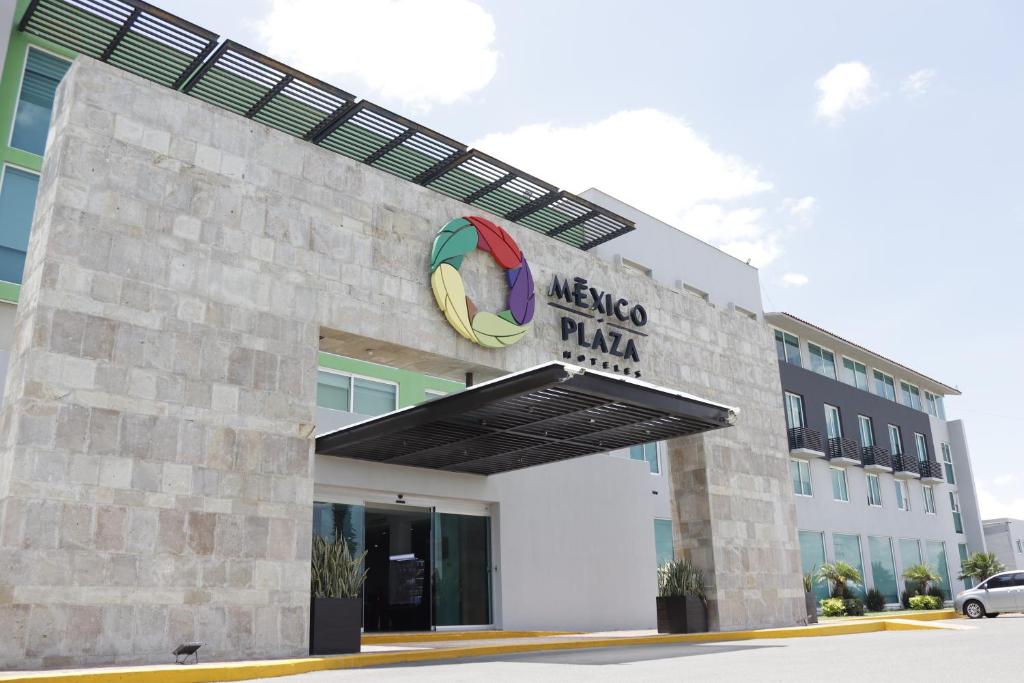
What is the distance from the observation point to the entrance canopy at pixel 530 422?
12789mm

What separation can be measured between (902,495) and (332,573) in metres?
38.9

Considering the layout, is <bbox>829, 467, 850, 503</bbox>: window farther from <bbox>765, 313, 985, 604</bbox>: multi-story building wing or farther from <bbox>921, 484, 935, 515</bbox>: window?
<bbox>921, 484, 935, 515</bbox>: window

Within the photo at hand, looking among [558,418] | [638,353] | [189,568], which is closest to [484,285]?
[558,418]

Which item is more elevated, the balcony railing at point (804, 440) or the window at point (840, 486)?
the balcony railing at point (804, 440)

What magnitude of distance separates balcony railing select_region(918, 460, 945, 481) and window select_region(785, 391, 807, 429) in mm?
11338

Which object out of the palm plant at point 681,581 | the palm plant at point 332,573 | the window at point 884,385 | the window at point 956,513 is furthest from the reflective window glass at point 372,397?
the window at point 956,513

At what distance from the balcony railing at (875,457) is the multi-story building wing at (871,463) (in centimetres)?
8

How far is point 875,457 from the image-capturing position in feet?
137

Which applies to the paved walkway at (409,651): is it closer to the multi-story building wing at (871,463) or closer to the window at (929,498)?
the multi-story building wing at (871,463)

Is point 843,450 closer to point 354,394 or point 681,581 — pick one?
point 681,581

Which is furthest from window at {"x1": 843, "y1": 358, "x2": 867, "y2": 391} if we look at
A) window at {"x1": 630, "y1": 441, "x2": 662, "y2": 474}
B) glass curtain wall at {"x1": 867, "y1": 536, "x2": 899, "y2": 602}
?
window at {"x1": 630, "y1": 441, "x2": 662, "y2": 474}

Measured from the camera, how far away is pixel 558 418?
1462cm

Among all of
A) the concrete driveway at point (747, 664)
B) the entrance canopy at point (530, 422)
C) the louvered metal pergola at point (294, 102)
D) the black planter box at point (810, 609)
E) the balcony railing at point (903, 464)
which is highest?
the louvered metal pergola at point (294, 102)

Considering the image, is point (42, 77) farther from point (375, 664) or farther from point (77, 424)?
point (375, 664)
